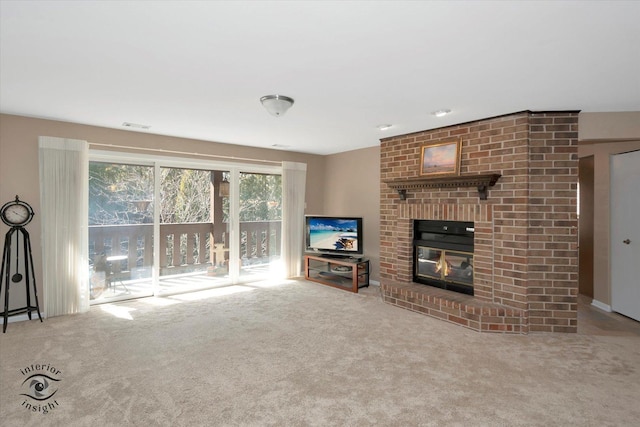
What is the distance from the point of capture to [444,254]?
167 inches

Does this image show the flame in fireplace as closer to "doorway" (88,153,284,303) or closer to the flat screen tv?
the flat screen tv

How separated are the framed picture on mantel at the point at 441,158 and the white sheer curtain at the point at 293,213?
2.41 m

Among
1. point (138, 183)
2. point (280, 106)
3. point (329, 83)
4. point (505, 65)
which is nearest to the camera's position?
point (505, 65)

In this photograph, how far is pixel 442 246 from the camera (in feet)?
13.9

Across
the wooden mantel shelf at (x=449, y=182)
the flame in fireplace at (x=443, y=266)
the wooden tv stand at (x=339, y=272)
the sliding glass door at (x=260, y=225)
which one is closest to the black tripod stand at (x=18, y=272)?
the sliding glass door at (x=260, y=225)

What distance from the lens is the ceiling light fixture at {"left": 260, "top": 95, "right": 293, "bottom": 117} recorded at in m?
2.93

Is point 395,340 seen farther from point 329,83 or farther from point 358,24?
point 358,24

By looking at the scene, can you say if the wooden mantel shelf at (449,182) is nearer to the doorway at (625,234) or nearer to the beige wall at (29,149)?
the doorway at (625,234)

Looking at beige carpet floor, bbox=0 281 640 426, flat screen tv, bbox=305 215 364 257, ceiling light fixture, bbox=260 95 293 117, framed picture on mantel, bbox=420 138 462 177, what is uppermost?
ceiling light fixture, bbox=260 95 293 117

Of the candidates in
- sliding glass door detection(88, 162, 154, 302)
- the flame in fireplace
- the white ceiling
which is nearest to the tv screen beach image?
the flame in fireplace

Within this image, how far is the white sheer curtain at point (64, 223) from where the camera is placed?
3811mm

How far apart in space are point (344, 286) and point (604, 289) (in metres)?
3.36

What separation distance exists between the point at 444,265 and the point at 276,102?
2.84 metres

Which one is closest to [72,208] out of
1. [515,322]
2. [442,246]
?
[442,246]
